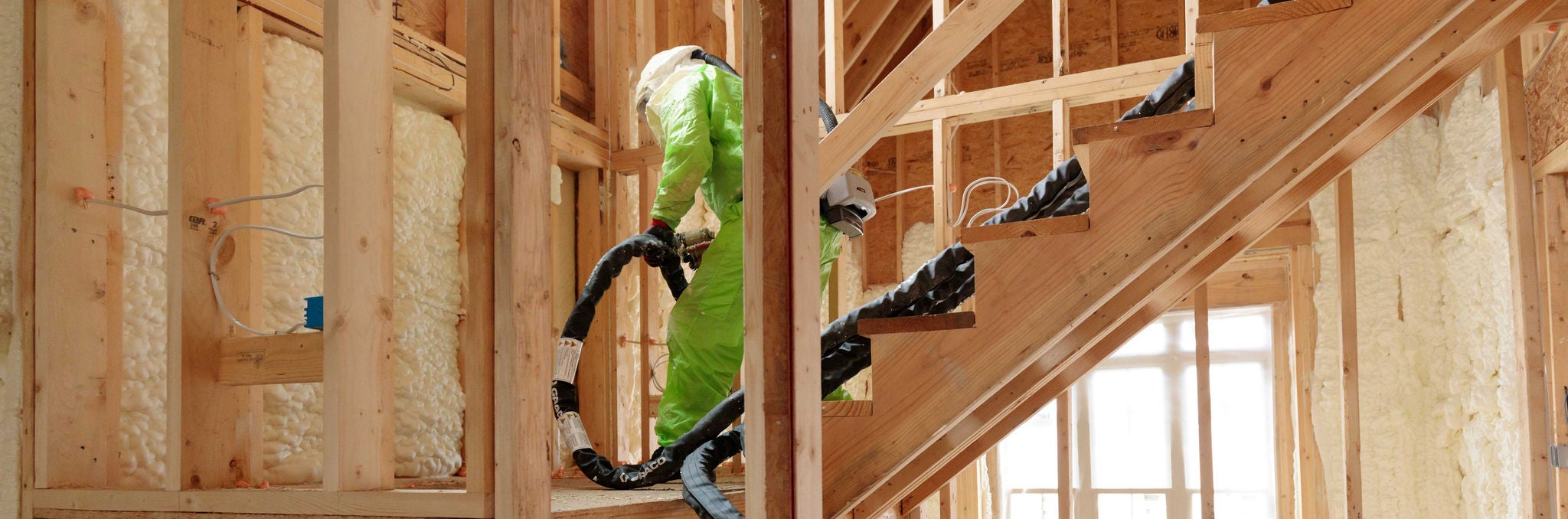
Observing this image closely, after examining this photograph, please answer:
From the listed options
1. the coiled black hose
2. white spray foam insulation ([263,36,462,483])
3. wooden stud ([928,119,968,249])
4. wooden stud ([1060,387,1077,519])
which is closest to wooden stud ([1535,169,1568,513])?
wooden stud ([1060,387,1077,519])

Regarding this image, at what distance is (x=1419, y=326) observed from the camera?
16.8 ft

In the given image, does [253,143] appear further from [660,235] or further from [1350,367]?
[1350,367]

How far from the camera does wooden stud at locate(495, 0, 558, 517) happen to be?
72.8 inches

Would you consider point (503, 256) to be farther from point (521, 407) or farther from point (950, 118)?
point (950, 118)

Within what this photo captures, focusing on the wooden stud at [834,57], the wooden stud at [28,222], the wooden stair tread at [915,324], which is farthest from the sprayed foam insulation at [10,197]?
the wooden stud at [834,57]

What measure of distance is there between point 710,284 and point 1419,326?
3737mm

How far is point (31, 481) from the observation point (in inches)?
94.1

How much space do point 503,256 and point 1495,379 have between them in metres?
4.37

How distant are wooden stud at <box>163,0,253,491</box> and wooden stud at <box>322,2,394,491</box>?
16.7 inches

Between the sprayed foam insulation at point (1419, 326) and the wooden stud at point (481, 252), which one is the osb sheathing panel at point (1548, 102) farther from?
the wooden stud at point (481, 252)

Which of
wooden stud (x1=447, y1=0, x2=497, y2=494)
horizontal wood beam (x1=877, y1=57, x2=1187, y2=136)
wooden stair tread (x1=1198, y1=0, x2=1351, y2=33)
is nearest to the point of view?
wooden stud (x1=447, y1=0, x2=497, y2=494)

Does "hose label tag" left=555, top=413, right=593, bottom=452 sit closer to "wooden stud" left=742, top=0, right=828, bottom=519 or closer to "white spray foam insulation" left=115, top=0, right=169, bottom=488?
"white spray foam insulation" left=115, top=0, right=169, bottom=488

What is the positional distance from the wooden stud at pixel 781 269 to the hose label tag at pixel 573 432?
3.65 ft

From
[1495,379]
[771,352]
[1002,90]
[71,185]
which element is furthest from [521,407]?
[1495,379]
